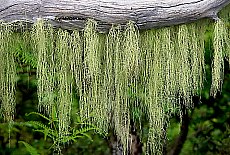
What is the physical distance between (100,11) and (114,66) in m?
0.14

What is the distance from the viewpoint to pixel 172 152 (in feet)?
8.69

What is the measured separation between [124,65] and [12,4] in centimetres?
30

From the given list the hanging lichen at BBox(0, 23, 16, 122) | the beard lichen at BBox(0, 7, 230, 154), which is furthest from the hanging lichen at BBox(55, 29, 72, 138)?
the hanging lichen at BBox(0, 23, 16, 122)

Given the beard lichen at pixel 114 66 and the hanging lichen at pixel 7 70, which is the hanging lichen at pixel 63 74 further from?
the hanging lichen at pixel 7 70

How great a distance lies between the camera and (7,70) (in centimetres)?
114

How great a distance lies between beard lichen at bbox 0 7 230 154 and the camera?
1082mm

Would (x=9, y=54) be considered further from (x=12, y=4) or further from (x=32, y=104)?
(x=32, y=104)

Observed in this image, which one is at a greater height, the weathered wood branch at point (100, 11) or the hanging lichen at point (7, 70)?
the weathered wood branch at point (100, 11)

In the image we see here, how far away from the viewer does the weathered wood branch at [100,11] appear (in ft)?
3.46

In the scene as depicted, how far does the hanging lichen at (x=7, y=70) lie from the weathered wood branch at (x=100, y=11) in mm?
36

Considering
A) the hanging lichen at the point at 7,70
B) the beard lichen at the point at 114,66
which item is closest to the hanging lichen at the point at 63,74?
the beard lichen at the point at 114,66

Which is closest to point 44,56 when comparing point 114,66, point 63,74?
point 63,74

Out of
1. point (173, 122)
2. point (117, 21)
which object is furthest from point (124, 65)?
point (173, 122)

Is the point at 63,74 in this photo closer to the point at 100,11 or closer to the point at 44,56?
the point at 44,56
